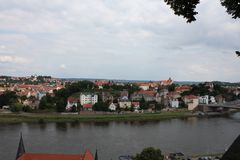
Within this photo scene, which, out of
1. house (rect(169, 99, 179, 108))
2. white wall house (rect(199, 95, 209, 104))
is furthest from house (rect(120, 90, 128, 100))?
white wall house (rect(199, 95, 209, 104))

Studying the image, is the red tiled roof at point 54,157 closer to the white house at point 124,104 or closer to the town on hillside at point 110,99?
the town on hillside at point 110,99

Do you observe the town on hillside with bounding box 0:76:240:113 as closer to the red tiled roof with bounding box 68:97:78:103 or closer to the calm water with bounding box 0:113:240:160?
the red tiled roof with bounding box 68:97:78:103

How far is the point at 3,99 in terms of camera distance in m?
34.4

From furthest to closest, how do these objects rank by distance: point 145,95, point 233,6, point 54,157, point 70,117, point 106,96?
point 145,95, point 106,96, point 70,117, point 54,157, point 233,6

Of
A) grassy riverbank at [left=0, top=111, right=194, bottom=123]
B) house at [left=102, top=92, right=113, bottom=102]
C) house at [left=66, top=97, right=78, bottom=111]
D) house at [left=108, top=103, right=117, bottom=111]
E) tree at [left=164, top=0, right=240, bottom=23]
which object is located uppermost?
tree at [left=164, top=0, right=240, bottom=23]

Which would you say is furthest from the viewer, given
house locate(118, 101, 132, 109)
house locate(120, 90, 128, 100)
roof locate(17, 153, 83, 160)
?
house locate(120, 90, 128, 100)

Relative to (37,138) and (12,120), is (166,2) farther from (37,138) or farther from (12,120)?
(12,120)

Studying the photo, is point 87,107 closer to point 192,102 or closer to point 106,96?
point 106,96

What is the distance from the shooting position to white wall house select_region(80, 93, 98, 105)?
3528cm

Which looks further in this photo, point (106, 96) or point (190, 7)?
point (106, 96)

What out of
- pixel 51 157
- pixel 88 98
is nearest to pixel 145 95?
pixel 88 98

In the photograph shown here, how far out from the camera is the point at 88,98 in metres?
35.6

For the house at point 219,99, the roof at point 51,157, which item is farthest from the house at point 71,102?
the roof at point 51,157

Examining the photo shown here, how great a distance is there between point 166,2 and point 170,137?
16.3m
